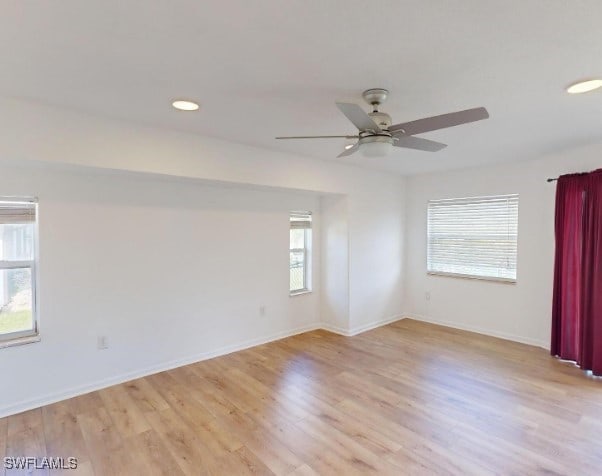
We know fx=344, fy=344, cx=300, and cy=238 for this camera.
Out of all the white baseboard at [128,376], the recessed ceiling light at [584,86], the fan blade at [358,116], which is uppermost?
the recessed ceiling light at [584,86]

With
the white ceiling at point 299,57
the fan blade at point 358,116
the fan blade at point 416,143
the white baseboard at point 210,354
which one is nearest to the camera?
the white ceiling at point 299,57

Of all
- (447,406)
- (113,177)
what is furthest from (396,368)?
(113,177)

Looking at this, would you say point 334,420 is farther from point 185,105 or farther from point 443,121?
point 185,105

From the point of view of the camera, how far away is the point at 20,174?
2.79m

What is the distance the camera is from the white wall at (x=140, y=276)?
116 inches

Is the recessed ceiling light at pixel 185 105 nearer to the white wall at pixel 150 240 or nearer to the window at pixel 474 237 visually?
the white wall at pixel 150 240

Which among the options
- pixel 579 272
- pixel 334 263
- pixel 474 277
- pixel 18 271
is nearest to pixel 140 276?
pixel 18 271

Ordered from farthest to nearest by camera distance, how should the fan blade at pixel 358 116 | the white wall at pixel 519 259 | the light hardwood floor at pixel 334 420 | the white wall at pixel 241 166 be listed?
the white wall at pixel 519 259
the white wall at pixel 241 166
the light hardwood floor at pixel 334 420
the fan blade at pixel 358 116

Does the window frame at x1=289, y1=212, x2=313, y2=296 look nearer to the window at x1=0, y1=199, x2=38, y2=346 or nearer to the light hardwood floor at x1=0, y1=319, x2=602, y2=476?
the light hardwood floor at x1=0, y1=319, x2=602, y2=476

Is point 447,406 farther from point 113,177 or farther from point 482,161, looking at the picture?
point 113,177

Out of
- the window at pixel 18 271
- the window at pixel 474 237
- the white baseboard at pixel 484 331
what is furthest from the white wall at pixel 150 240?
the window at pixel 474 237

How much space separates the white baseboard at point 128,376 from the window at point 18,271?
20.8 inches

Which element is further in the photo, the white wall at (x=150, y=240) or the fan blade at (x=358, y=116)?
the white wall at (x=150, y=240)

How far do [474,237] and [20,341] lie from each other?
17.4ft
